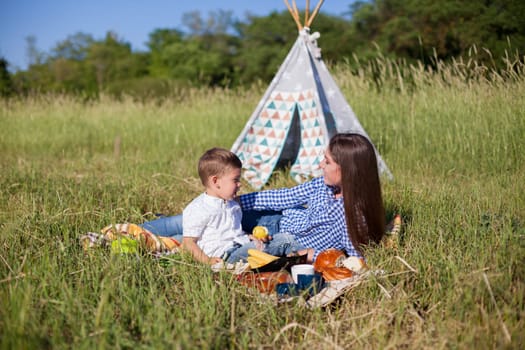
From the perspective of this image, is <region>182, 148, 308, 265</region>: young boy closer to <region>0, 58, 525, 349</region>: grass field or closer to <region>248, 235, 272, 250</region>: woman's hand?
<region>248, 235, 272, 250</region>: woman's hand

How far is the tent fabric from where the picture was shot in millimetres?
4633

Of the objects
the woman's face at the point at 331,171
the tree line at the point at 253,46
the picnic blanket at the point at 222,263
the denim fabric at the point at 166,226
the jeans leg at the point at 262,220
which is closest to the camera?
the picnic blanket at the point at 222,263

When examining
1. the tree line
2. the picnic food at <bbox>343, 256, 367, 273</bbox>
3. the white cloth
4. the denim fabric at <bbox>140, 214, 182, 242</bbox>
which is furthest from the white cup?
the tree line

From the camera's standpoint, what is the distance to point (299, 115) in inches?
189

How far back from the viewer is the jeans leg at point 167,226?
10.7ft

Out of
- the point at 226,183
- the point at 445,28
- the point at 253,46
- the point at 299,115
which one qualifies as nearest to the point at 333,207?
the point at 226,183

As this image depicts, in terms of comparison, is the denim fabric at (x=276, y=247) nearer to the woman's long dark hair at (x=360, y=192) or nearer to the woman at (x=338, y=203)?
the woman at (x=338, y=203)

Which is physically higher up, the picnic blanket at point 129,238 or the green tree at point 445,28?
the green tree at point 445,28

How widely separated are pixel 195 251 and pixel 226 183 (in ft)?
1.46

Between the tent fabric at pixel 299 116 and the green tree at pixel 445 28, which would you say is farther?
the green tree at pixel 445 28

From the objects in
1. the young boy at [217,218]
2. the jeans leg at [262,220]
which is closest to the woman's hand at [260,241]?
the young boy at [217,218]

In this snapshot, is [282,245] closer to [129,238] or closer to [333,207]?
[333,207]

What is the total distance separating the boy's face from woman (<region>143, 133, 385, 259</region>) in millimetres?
464

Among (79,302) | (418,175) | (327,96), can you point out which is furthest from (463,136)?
(79,302)
